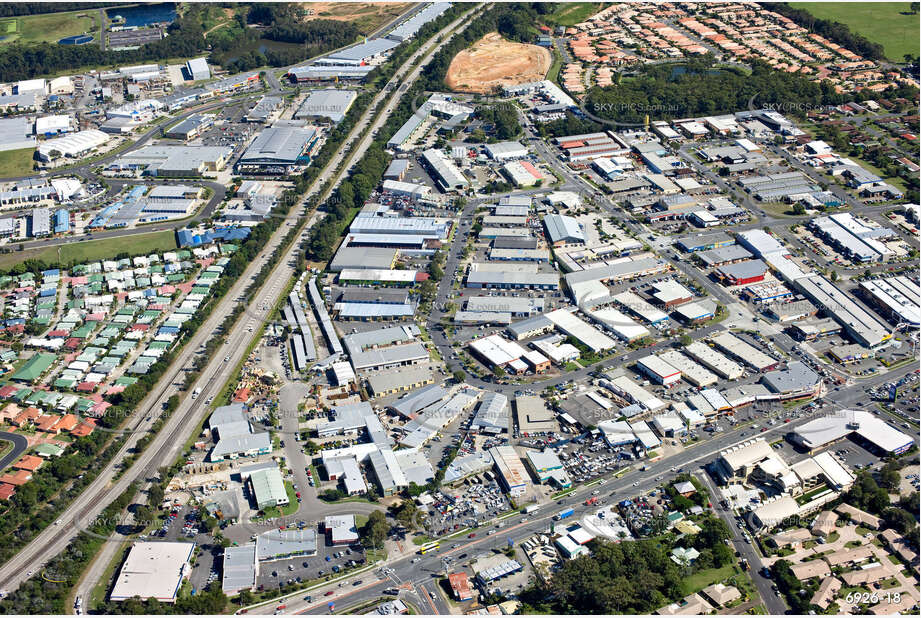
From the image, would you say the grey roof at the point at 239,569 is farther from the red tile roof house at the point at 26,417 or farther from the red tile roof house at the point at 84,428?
the red tile roof house at the point at 26,417

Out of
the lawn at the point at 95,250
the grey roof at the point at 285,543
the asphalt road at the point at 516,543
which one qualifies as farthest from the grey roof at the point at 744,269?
the lawn at the point at 95,250

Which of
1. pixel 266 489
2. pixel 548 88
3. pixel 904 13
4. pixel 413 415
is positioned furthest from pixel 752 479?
pixel 904 13

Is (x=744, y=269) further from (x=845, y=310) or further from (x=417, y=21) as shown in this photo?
(x=417, y=21)

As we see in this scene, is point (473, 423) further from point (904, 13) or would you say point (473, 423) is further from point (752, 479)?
point (904, 13)

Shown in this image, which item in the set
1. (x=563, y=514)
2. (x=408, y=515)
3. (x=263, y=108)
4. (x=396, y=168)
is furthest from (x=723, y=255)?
(x=263, y=108)

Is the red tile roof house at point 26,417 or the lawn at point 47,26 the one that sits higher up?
the red tile roof house at point 26,417

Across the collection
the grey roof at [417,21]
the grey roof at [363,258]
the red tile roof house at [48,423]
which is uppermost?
the grey roof at [417,21]
